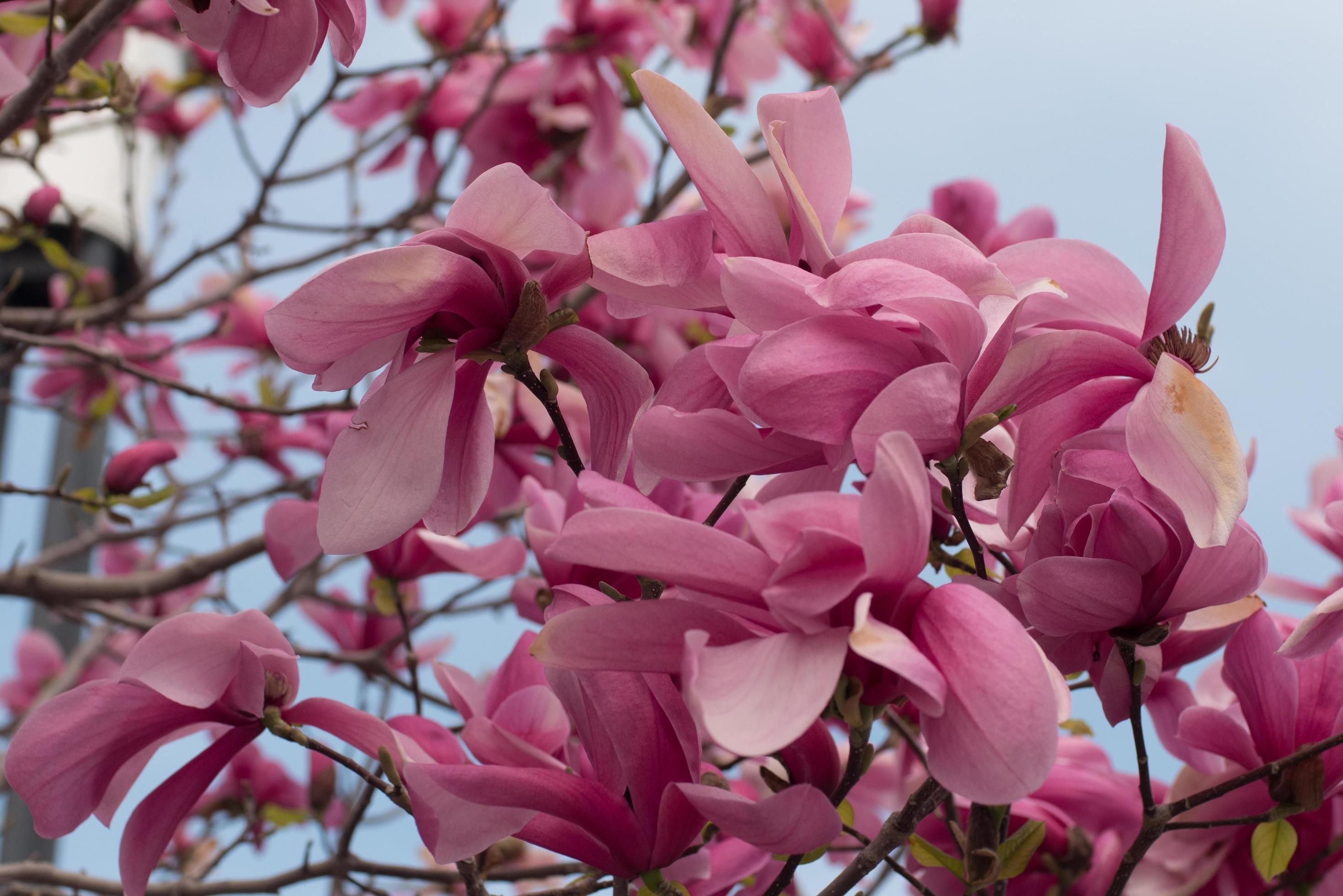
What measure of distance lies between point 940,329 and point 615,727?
23 cm

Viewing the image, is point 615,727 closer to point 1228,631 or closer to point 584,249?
point 584,249

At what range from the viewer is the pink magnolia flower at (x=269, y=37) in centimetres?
65

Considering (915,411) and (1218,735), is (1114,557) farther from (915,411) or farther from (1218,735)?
(1218,735)

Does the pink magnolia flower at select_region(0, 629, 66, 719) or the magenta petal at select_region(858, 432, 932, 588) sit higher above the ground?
the pink magnolia flower at select_region(0, 629, 66, 719)

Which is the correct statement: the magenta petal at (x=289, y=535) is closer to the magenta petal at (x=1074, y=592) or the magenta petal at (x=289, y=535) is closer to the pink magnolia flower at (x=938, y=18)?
the magenta petal at (x=1074, y=592)

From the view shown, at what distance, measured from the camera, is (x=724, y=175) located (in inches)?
20.4

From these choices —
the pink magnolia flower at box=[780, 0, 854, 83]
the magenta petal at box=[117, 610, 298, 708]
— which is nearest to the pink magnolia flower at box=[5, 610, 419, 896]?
the magenta petal at box=[117, 610, 298, 708]

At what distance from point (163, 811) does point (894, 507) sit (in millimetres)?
436

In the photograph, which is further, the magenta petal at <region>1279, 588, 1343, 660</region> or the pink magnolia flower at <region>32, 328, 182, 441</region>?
the pink magnolia flower at <region>32, 328, 182, 441</region>

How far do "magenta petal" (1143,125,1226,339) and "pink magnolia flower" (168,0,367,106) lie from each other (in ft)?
1.51

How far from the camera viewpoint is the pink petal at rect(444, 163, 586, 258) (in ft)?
1.63

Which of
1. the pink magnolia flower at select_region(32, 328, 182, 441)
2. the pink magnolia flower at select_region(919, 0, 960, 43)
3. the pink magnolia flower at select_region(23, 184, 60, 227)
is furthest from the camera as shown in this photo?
the pink magnolia flower at select_region(32, 328, 182, 441)

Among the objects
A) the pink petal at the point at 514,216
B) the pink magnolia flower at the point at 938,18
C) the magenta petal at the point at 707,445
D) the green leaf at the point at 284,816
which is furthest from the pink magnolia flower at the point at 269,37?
the pink magnolia flower at the point at 938,18

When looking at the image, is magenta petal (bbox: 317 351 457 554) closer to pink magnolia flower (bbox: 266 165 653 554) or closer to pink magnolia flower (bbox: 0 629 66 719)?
pink magnolia flower (bbox: 266 165 653 554)
